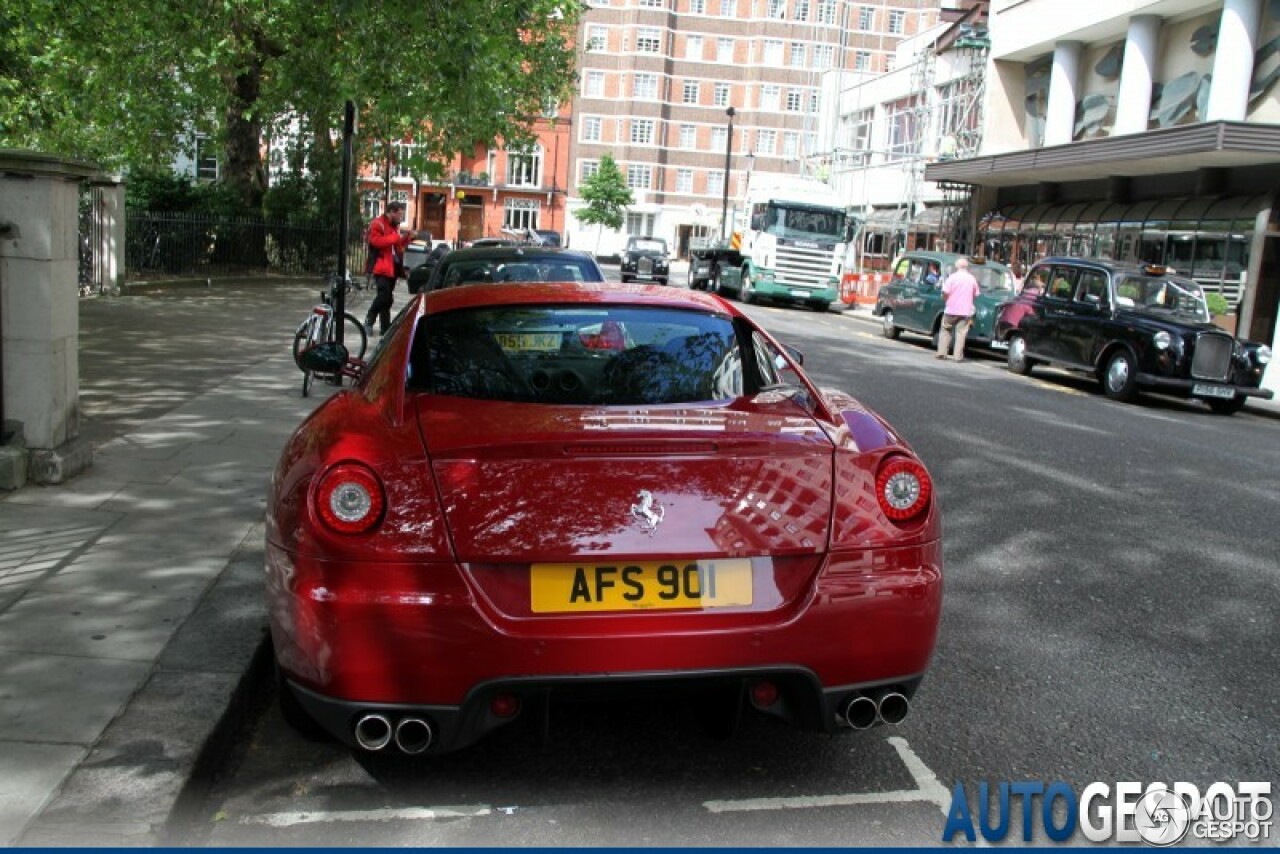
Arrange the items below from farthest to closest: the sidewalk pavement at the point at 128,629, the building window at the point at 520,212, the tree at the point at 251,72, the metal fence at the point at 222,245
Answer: the building window at the point at 520,212 < the metal fence at the point at 222,245 < the tree at the point at 251,72 < the sidewalk pavement at the point at 128,629

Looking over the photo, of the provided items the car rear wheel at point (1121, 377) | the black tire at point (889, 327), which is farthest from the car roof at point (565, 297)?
the black tire at point (889, 327)

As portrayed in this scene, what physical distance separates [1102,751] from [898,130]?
45.3 metres

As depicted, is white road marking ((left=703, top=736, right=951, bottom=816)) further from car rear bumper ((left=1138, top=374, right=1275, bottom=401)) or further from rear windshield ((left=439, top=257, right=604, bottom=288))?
car rear bumper ((left=1138, top=374, right=1275, bottom=401))

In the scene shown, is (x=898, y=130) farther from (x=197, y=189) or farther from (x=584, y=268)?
(x=584, y=268)

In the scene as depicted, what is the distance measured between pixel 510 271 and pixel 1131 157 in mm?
19688

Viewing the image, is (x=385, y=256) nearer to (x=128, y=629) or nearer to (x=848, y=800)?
(x=128, y=629)

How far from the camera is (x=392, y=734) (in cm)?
296

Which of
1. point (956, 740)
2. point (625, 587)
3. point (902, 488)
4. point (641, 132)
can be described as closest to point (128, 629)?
point (625, 587)

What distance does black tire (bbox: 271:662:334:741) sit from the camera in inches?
137

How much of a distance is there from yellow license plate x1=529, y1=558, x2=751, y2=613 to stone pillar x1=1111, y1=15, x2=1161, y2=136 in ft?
94.9

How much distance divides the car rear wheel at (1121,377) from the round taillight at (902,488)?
12.8m

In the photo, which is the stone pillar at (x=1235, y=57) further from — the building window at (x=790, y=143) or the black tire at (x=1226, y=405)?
the building window at (x=790, y=143)

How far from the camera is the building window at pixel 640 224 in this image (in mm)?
83000

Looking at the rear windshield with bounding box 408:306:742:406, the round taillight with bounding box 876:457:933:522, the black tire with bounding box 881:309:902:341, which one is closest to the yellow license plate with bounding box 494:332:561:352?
the rear windshield with bounding box 408:306:742:406
